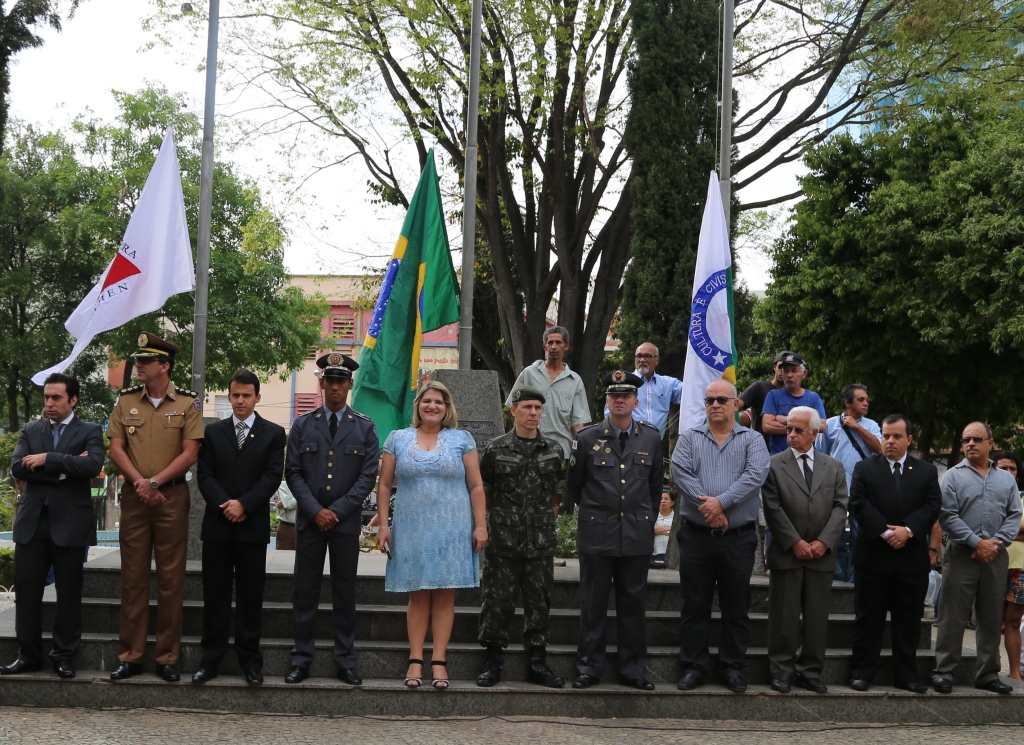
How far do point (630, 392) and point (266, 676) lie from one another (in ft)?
9.63

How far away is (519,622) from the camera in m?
7.02

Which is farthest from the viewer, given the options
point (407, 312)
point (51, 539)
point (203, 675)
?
point (407, 312)

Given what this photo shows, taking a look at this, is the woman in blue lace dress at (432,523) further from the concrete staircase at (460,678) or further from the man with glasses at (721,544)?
the man with glasses at (721,544)

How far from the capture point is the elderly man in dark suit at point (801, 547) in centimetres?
671

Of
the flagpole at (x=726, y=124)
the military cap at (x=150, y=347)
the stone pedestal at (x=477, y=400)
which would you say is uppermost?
the flagpole at (x=726, y=124)

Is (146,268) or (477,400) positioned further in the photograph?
(477,400)

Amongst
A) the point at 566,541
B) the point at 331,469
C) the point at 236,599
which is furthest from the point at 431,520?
the point at 566,541

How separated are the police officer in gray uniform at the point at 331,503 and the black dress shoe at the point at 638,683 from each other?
1646 mm

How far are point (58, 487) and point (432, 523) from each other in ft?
7.61

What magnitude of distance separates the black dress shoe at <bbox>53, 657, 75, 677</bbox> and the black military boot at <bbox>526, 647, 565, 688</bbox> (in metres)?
2.77

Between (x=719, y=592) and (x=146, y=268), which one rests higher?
(x=146, y=268)

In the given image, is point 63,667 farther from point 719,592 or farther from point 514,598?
point 719,592

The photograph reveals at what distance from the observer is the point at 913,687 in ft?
22.2

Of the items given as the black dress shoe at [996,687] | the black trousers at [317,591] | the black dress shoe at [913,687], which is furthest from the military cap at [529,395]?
the black dress shoe at [996,687]
